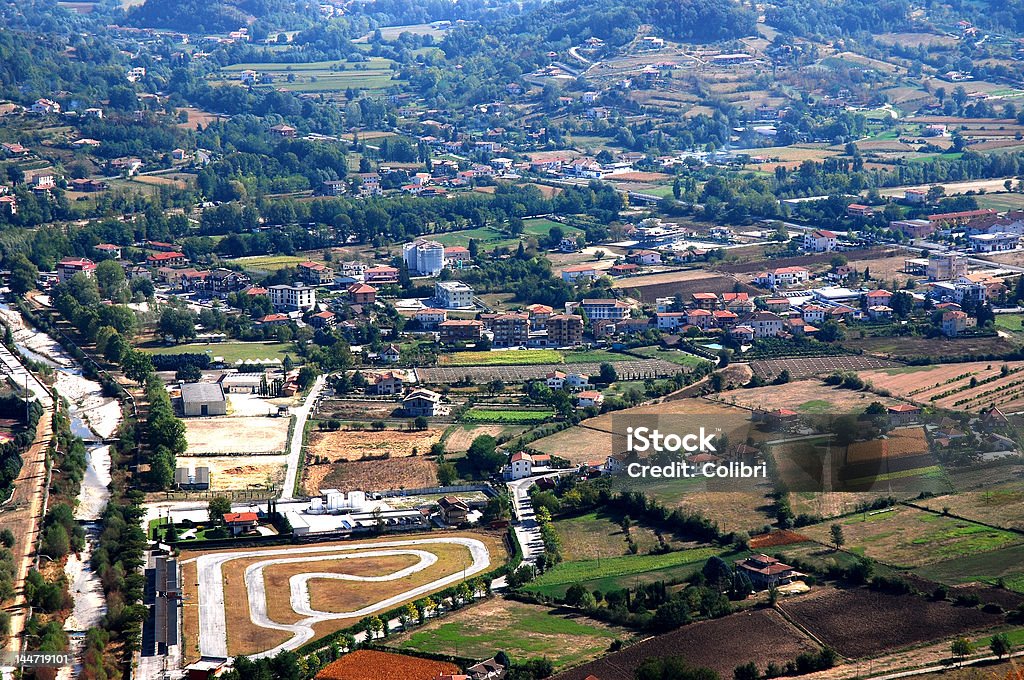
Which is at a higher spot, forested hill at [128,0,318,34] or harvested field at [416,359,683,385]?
forested hill at [128,0,318,34]

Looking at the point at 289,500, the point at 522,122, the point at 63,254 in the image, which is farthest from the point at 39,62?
the point at 289,500

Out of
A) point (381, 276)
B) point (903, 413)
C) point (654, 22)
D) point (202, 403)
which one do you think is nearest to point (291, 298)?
→ point (381, 276)

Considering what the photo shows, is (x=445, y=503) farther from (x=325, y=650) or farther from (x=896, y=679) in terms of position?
(x=896, y=679)

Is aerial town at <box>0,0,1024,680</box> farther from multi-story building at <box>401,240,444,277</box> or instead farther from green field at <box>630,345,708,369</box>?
green field at <box>630,345,708,369</box>

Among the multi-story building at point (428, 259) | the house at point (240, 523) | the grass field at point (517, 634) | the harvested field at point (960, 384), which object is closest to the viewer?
the grass field at point (517, 634)

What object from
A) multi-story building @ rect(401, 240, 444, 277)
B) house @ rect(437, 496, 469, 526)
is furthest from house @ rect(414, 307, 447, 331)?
house @ rect(437, 496, 469, 526)

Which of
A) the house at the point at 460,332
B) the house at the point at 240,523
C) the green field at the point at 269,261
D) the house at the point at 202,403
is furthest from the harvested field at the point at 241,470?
the green field at the point at 269,261

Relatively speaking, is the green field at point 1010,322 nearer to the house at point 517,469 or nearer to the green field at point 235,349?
the house at point 517,469
